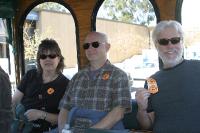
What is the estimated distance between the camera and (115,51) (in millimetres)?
4684

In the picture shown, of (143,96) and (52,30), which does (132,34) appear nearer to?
(52,30)

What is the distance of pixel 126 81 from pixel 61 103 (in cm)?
75

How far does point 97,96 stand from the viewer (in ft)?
11.0

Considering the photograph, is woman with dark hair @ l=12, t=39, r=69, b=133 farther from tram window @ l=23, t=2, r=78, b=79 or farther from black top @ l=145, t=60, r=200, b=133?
black top @ l=145, t=60, r=200, b=133

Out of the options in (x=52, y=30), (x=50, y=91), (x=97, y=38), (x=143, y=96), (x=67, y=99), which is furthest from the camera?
(x=52, y=30)

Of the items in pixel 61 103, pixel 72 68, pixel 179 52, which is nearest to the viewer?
pixel 179 52

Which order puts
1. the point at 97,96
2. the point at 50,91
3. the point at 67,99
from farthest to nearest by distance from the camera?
1. the point at 50,91
2. the point at 67,99
3. the point at 97,96

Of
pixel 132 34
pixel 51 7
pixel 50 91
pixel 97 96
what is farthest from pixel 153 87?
pixel 51 7

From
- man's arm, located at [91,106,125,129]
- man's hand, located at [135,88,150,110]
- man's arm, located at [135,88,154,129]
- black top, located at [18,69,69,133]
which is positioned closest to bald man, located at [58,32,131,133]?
man's arm, located at [91,106,125,129]

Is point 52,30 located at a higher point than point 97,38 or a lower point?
higher

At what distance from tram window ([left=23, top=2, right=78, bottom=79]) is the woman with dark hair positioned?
2.84ft

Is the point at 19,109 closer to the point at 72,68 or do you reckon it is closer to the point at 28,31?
the point at 72,68

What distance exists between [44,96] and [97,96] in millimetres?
782

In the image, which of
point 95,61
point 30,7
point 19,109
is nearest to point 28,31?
point 30,7
